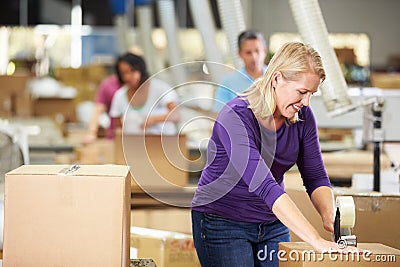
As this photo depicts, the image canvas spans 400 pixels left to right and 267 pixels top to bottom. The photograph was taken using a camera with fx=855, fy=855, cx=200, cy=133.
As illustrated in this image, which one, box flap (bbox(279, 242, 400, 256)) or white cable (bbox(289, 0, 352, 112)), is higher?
white cable (bbox(289, 0, 352, 112))

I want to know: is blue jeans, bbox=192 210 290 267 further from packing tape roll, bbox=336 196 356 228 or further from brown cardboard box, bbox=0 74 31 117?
brown cardboard box, bbox=0 74 31 117

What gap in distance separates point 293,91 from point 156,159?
2.13m

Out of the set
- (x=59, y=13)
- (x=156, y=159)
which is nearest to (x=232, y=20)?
(x=156, y=159)

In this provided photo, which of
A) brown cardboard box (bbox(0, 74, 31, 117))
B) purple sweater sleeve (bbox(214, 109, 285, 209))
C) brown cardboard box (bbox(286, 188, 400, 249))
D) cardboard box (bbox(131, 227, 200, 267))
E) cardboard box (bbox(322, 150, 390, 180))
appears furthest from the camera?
brown cardboard box (bbox(0, 74, 31, 117))

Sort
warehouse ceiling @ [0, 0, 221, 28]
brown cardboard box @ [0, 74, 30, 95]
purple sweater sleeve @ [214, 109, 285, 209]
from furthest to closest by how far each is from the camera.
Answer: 1. warehouse ceiling @ [0, 0, 221, 28]
2. brown cardboard box @ [0, 74, 30, 95]
3. purple sweater sleeve @ [214, 109, 285, 209]

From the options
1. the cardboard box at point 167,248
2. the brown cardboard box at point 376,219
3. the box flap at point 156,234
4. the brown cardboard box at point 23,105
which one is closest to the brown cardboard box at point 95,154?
the box flap at point 156,234

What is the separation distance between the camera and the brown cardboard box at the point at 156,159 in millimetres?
4238

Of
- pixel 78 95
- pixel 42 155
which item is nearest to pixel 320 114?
pixel 42 155

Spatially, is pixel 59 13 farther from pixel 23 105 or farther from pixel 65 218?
pixel 65 218

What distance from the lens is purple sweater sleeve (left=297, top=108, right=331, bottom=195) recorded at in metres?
2.62

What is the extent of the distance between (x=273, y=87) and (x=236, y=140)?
7.4 inches

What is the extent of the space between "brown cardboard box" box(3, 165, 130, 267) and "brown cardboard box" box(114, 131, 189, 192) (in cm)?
181

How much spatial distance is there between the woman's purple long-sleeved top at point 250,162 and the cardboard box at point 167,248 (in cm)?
98

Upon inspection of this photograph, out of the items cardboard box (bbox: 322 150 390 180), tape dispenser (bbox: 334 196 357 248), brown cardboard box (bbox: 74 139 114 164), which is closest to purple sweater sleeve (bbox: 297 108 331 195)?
tape dispenser (bbox: 334 196 357 248)
